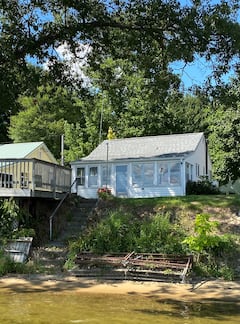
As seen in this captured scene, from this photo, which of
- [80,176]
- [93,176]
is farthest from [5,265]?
[80,176]

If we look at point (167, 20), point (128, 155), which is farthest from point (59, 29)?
point (128, 155)

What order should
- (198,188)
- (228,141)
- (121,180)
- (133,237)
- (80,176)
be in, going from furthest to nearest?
(80,176)
(228,141)
(121,180)
(198,188)
(133,237)

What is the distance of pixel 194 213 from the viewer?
18.7m

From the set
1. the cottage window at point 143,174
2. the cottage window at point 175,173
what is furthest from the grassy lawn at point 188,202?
the cottage window at point 143,174

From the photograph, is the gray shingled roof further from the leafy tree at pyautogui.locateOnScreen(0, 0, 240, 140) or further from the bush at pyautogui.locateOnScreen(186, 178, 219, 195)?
the leafy tree at pyautogui.locateOnScreen(0, 0, 240, 140)

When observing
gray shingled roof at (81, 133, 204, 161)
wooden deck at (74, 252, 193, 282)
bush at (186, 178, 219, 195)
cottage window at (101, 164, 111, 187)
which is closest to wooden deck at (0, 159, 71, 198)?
wooden deck at (74, 252, 193, 282)

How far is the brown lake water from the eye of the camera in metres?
9.20

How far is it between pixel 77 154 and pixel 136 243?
26.4 m

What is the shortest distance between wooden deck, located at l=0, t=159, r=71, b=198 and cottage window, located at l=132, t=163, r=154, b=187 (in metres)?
6.93

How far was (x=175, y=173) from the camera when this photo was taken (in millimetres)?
25875

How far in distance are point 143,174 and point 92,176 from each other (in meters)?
3.33

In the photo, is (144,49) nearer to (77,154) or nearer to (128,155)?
(128,155)

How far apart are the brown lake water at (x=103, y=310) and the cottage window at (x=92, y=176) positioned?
15564mm

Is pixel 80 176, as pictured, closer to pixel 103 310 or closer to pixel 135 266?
pixel 135 266
